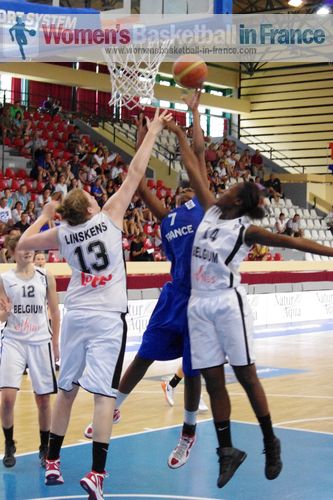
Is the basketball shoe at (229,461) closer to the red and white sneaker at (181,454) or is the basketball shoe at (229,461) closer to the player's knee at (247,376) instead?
the player's knee at (247,376)

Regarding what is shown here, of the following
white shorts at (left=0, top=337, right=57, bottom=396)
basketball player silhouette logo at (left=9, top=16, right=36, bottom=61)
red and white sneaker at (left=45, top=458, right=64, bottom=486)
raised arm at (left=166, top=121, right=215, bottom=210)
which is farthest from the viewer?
basketball player silhouette logo at (left=9, top=16, right=36, bottom=61)

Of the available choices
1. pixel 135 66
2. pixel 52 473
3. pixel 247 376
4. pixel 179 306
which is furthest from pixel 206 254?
pixel 135 66

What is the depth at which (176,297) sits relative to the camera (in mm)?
6297

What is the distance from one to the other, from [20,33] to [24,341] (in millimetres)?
8350

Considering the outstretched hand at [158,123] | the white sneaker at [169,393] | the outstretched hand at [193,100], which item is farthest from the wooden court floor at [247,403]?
the outstretched hand at [193,100]

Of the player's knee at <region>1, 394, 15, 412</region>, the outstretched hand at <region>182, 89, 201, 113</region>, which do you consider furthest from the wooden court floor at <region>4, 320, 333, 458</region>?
the outstretched hand at <region>182, 89, 201, 113</region>

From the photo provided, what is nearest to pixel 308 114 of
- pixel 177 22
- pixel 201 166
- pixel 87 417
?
pixel 177 22

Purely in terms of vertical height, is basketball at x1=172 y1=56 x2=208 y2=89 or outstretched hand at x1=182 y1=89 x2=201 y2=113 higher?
basketball at x1=172 y1=56 x2=208 y2=89

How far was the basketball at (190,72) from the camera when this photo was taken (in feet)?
21.5

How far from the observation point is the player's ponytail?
17.8 feet

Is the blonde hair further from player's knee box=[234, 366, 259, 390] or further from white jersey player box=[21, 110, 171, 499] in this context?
player's knee box=[234, 366, 259, 390]

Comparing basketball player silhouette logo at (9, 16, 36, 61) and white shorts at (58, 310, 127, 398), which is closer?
white shorts at (58, 310, 127, 398)

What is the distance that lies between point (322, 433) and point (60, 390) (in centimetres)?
314

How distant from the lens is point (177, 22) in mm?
15047
